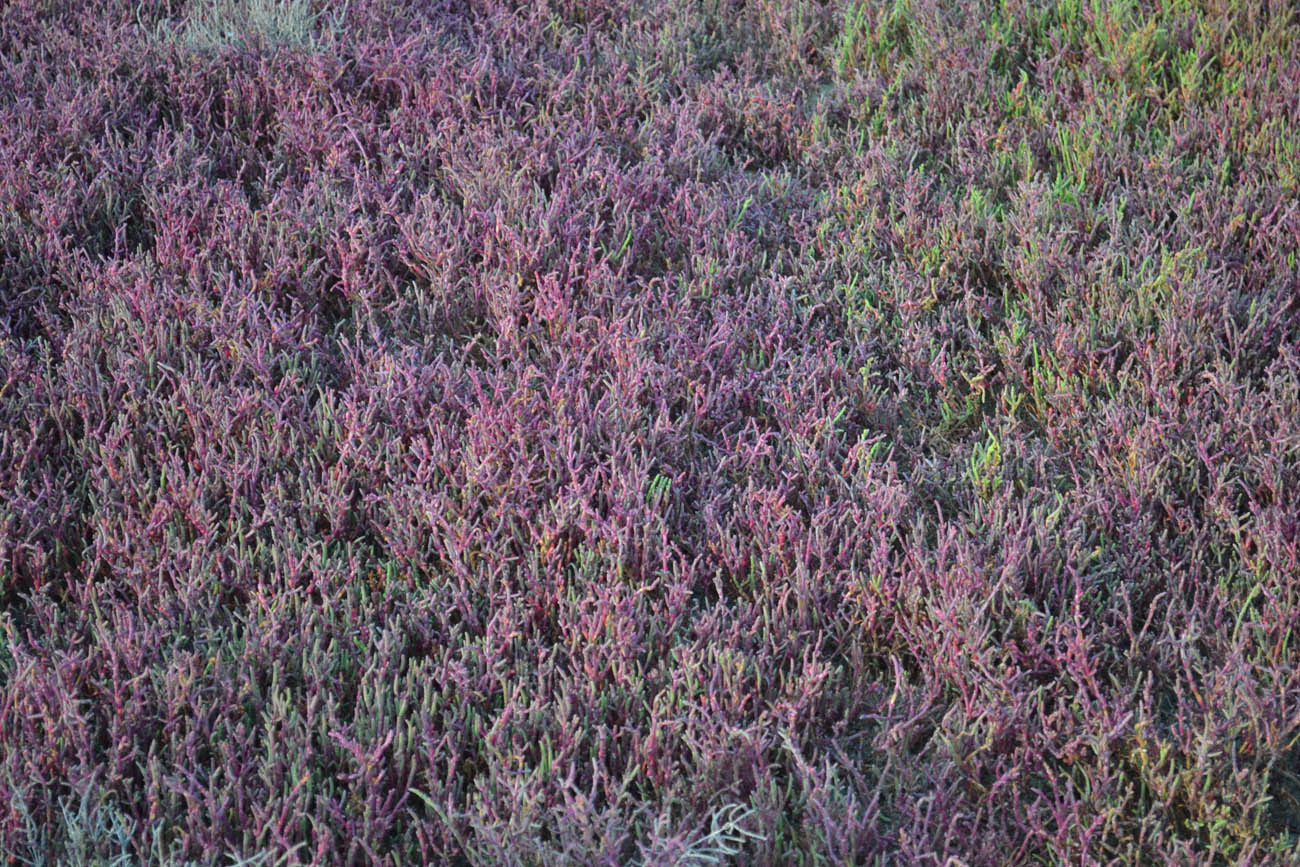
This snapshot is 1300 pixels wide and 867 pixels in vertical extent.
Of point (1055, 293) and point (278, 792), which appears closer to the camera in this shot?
point (278, 792)

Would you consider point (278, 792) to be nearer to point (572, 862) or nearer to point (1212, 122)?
point (572, 862)

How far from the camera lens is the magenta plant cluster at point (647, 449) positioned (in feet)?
7.34

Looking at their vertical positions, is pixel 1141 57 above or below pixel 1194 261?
above

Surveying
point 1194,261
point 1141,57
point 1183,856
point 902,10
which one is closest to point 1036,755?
point 1183,856

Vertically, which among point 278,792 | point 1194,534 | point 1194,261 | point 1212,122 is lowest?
point 278,792

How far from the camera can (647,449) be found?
318 centimetres

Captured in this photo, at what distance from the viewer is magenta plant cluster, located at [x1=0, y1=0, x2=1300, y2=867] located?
2.24 m

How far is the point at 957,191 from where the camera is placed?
436cm

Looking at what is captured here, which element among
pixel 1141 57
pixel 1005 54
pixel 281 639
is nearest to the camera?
pixel 281 639

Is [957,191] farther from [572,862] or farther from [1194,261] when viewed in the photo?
[572,862]

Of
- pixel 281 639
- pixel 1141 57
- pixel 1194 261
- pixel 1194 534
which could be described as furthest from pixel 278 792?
pixel 1141 57

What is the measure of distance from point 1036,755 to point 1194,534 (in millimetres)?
922

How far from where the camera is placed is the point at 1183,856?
2117 mm

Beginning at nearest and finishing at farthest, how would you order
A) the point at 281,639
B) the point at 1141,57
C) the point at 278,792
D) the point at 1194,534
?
the point at 278,792
the point at 281,639
the point at 1194,534
the point at 1141,57
